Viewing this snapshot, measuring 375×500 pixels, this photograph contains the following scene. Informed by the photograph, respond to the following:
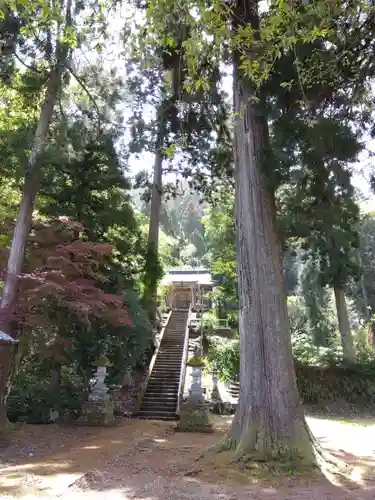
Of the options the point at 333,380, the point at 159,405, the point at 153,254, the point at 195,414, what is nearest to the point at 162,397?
the point at 159,405

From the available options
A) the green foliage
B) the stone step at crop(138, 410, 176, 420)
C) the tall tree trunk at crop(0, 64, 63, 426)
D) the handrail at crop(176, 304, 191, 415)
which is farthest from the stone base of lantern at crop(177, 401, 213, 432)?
the green foliage

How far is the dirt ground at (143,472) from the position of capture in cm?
441

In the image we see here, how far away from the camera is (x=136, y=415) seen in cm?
1170

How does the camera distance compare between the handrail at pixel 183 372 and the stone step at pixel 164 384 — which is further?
the stone step at pixel 164 384

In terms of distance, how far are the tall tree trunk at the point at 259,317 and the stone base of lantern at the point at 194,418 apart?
4030mm

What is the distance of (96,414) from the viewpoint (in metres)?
9.95

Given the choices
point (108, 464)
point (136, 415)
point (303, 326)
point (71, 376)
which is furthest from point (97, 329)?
point (303, 326)

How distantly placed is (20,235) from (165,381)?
7.29 metres

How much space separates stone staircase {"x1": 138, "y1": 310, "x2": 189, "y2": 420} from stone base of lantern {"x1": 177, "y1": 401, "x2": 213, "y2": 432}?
6.32 ft

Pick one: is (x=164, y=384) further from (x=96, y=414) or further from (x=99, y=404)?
(x=96, y=414)

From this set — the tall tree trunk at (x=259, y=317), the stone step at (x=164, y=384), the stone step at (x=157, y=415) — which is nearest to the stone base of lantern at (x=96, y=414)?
the stone step at (x=157, y=415)

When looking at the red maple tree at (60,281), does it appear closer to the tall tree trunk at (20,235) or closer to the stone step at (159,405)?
the tall tree trunk at (20,235)

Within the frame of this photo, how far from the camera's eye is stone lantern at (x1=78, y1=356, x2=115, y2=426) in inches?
388

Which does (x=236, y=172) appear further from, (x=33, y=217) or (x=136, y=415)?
(x=136, y=415)
